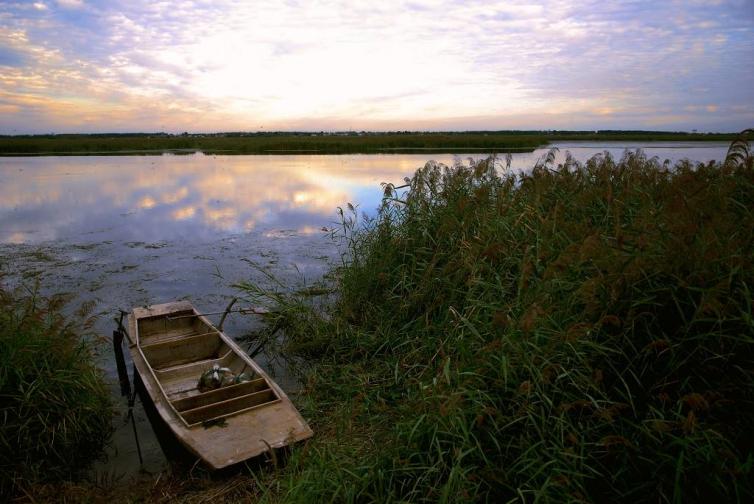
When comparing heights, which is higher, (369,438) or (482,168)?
(482,168)

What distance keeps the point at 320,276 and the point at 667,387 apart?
7.06 meters

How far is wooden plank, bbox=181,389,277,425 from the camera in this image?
4309mm

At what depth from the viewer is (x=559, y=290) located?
11.5 ft

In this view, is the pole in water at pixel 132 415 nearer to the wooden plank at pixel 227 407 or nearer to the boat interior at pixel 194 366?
the boat interior at pixel 194 366

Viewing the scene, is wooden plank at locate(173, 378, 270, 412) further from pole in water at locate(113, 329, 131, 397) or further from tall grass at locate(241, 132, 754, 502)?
pole in water at locate(113, 329, 131, 397)

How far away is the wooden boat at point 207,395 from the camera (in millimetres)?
3963

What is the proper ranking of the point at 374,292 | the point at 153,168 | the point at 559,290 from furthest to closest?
the point at 153,168
the point at 374,292
the point at 559,290

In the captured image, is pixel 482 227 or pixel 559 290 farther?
pixel 482 227

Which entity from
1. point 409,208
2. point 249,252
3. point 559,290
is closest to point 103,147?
point 249,252

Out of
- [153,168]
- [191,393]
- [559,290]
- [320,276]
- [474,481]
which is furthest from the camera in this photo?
[153,168]

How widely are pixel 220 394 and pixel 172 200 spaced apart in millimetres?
14488

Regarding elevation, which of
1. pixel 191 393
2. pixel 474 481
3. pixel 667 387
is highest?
pixel 667 387

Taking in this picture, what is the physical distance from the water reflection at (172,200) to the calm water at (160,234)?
4 cm

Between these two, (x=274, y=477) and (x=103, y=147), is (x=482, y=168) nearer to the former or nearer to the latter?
(x=274, y=477)
